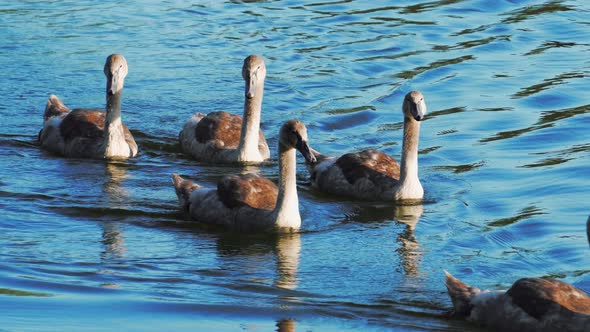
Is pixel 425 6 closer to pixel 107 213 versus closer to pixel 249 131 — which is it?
pixel 249 131

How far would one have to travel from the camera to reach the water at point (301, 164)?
11.8m

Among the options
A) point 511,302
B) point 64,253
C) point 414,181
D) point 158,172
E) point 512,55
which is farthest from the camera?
point 512,55

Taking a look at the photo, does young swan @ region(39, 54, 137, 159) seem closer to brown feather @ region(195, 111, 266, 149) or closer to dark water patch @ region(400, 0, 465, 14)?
brown feather @ region(195, 111, 266, 149)

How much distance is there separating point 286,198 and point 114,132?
4.23m

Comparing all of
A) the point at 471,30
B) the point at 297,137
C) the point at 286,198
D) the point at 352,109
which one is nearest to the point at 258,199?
the point at 286,198

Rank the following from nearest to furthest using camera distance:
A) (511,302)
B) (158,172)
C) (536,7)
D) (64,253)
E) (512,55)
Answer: (511,302) → (64,253) → (158,172) → (512,55) → (536,7)

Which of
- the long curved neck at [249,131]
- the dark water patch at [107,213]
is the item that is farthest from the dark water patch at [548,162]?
the dark water patch at [107,213]

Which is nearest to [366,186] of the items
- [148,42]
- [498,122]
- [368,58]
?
[498,122]

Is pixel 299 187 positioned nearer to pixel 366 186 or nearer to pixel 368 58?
pixel 366 186

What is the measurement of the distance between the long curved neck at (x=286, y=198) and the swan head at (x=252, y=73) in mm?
3313

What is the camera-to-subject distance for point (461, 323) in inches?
442

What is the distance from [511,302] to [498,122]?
8.49 meters

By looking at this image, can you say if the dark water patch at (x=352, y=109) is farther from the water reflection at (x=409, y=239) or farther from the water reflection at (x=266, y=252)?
the water reflection at (x=266, y=252)

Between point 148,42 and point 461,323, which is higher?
point 148,42
